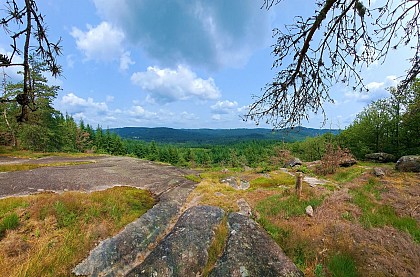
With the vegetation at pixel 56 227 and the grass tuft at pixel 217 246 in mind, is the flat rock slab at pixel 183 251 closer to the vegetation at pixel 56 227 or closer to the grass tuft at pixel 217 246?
the grass tuft at pixel 217 246

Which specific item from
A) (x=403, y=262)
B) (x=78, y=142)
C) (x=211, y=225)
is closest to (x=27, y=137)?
(x=78, y=142)

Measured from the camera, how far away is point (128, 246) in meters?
6.51

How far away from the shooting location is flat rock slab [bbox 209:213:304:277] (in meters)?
5.46

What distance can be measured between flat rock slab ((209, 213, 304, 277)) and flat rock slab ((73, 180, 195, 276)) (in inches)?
99.4

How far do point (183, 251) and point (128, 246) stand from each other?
5.91 feet

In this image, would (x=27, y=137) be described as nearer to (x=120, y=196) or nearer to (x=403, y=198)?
(x=120, y=196)

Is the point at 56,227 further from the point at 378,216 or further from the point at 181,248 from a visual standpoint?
the point at 378,216

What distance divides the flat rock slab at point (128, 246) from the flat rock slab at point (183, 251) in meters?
0.45

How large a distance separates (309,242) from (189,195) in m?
7.19

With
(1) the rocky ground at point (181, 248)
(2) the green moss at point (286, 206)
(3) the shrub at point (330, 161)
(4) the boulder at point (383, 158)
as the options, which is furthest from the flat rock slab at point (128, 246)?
A: (4) the boulder at point (383, 158)

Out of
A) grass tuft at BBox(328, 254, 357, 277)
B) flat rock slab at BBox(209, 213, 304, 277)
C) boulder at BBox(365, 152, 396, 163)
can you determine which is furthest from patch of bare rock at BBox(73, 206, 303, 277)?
boulder at BBox(365, 152, 396, 163)

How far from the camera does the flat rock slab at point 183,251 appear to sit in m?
5.63

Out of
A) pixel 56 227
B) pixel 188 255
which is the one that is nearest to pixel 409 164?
pixel 188 255

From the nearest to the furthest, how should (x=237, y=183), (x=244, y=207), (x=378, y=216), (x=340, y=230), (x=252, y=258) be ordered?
(x=252, y=258)
(x=340, y=230)
(x=378, y=216)
(x=244, y=207)
(x=237, y=183)
